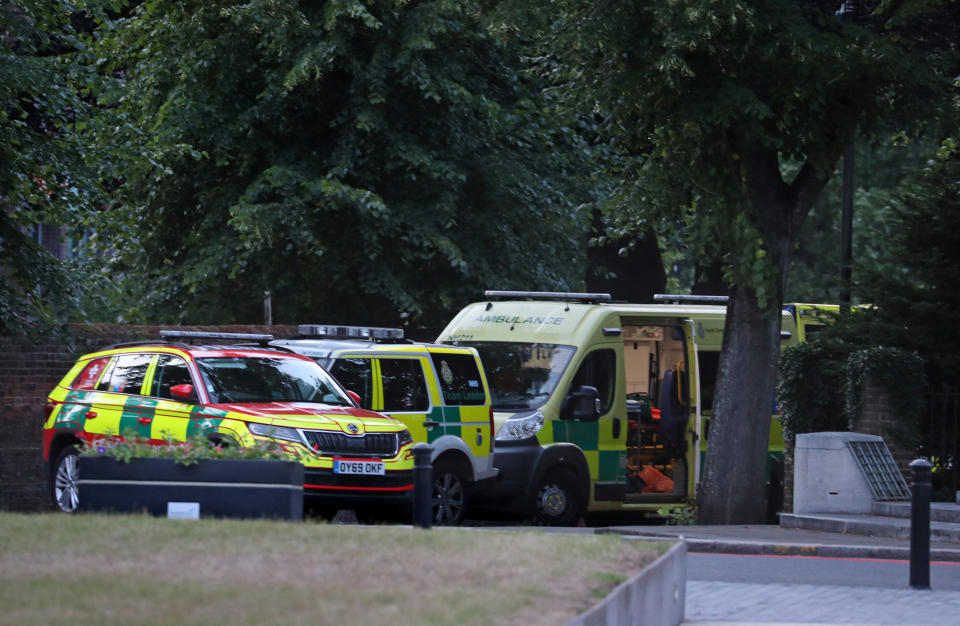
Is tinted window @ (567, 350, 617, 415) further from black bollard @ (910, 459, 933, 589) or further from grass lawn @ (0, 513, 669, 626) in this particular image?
grass lawn @ (0, 513, 669, 626)

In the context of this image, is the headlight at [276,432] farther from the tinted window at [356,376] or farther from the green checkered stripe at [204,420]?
the tinted window at [356,376]

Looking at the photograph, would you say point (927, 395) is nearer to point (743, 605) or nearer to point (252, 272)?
point (743, 605)

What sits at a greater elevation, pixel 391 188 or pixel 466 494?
pixel 391 188

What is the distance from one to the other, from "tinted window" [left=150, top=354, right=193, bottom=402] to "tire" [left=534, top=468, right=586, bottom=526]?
193 inches

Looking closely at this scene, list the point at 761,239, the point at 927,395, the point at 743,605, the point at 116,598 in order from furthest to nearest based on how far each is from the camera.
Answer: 1. the point at 927,395
2. the point at 761,239
3. the point at 743,605
4. the point at 116,598

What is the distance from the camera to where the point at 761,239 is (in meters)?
17.0

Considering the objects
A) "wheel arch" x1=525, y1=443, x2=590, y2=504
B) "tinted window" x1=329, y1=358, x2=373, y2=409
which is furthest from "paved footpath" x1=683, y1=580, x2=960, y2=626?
"wheel arch" x1=525, y1=443, x2=590, y2=504

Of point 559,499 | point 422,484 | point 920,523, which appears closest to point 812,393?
point 559,499

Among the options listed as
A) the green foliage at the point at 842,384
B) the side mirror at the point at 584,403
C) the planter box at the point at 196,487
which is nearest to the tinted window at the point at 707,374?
the green foliage at the point at 842,384

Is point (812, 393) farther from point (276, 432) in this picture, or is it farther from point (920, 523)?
point (276, 432)

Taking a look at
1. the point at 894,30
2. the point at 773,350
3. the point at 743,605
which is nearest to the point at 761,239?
the point at 773,350

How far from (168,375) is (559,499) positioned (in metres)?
5.39

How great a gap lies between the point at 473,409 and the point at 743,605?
6.92 meters

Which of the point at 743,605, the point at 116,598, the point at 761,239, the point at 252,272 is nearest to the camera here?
the point at 116,598
